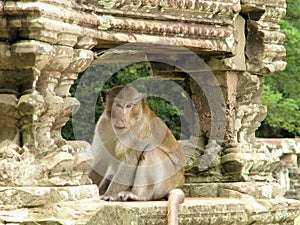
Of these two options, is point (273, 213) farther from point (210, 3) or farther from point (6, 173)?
point (6, 173)

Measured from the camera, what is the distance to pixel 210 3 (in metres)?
9.93

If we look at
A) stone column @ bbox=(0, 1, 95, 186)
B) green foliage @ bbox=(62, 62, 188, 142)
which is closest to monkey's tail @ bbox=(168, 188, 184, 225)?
stone column @ bbox=(0, 1, 95, 186)

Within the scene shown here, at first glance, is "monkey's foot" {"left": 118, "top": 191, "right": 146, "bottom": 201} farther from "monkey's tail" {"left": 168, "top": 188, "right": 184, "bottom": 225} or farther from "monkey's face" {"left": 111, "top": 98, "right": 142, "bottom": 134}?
"monkey's face" {"left": 111, "top": 98, "right": 142, "bottom": 134}

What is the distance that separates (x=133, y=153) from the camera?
1034 centimetres

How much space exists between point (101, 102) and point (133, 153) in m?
9.71

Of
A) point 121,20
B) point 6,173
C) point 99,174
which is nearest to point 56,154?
point 6,173

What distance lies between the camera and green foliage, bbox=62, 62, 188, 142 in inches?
755

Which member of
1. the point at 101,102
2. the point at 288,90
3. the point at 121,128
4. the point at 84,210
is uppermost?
the point at 288,90

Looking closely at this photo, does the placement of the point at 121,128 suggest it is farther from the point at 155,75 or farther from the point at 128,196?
the point at 155,75

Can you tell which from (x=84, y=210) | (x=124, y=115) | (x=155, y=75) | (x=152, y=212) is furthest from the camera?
(x=155, y=75)

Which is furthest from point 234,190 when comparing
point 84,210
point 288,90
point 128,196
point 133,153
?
point 288,90

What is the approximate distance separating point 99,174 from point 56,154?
2250 mm

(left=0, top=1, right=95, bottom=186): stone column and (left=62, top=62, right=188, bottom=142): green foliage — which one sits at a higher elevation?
(left=62, top=62, right=188, bottom=142): green foliage

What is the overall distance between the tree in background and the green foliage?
1.97 metres
